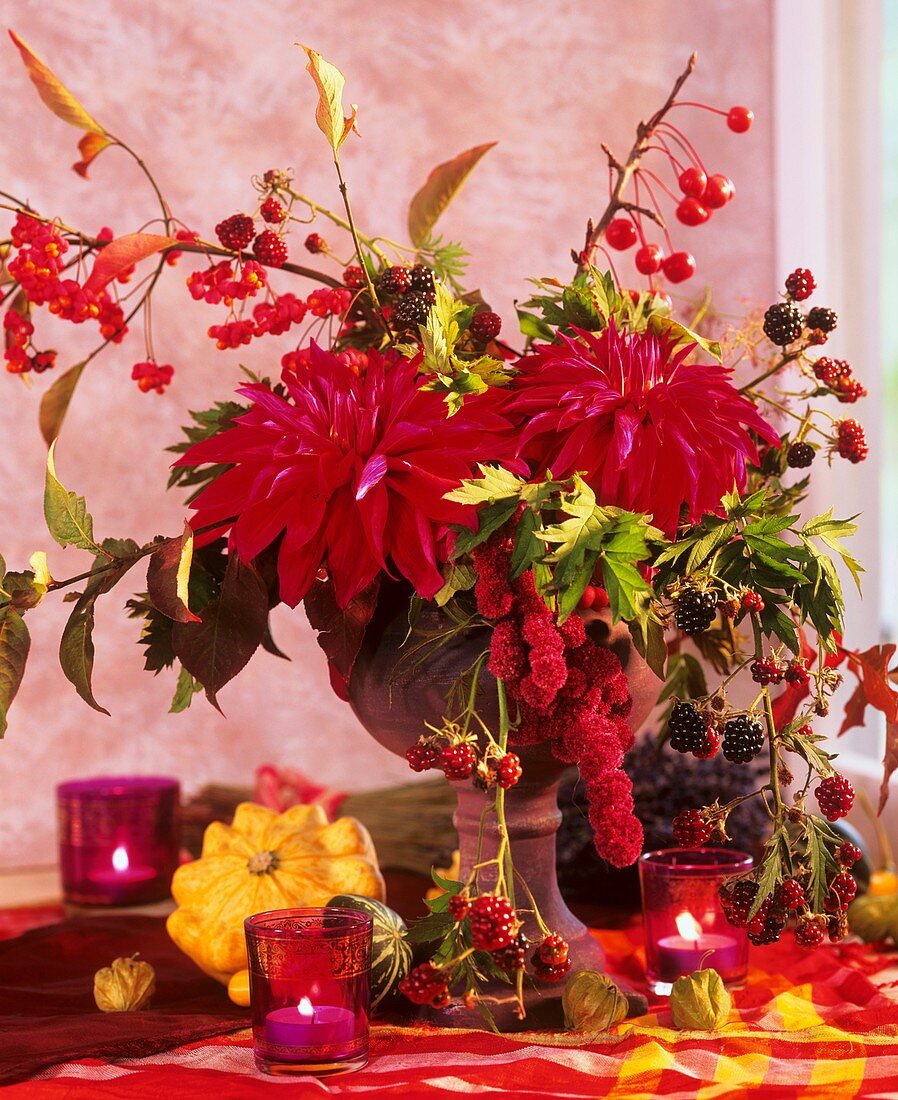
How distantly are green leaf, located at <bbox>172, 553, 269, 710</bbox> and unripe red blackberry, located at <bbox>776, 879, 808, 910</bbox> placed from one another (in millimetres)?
282

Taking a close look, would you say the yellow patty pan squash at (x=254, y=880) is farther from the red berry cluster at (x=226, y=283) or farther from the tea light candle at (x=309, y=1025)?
the red berry cluster at (x=226, y=283)

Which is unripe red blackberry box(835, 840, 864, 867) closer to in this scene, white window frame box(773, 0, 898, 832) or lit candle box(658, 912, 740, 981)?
lit candle box(658, 912, 740, 981)

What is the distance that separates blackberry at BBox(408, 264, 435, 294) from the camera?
698mm

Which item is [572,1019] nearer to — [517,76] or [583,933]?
[583,933]

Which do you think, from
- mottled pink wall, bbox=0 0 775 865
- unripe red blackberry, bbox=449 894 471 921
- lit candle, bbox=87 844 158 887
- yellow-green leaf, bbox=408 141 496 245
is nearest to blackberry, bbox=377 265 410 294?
yellow-green leaf, bbox=408 141 496 245

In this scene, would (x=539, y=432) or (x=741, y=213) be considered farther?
(x=741, y=213)

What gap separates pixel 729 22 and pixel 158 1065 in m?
1.18

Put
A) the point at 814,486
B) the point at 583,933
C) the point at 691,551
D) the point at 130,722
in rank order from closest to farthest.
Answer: the point at 691,551
the point at 583,933
the point at 814,486
the point at 130,722

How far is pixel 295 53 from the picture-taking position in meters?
1.37

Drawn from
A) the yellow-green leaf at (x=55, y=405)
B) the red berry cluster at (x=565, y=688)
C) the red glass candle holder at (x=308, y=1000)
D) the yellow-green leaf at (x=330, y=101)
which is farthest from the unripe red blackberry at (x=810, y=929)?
the yellow-green leaf at (x=55, y=405)

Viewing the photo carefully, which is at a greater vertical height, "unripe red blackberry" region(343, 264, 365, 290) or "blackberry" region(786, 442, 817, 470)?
"unripe red blackberry" region(343, 264, 365, 290)

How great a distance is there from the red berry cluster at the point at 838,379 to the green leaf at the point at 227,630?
33 cm

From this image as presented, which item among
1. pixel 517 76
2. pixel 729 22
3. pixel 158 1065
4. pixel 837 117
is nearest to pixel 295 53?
pixel 517 76

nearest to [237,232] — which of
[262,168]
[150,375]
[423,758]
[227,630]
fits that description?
[150,375]
